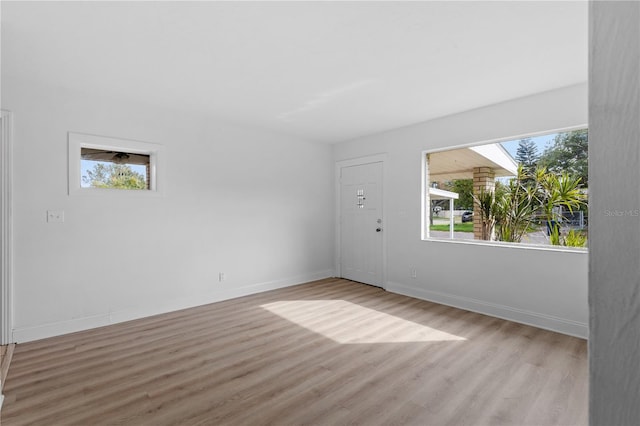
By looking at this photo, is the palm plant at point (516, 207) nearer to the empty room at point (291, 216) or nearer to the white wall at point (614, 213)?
the empty room at point (291, 216)

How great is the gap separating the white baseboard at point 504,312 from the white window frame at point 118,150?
3641 mm

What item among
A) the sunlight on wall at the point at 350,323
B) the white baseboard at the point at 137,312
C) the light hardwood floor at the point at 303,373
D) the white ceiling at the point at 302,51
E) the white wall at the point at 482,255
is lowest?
the light hardwood floor at the point at 303,373

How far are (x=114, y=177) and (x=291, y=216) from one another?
2.54m

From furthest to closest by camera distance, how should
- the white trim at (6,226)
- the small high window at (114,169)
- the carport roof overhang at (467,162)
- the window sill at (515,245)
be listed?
the carport roof overhang at (467,162) < the small high window at (114,169) < the window sill at (515,245) < the white trim at (6,226)

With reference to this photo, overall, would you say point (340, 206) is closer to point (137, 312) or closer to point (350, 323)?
point (350, 323)

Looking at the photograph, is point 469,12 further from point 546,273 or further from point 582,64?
point 546,273

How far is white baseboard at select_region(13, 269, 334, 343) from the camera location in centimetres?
327

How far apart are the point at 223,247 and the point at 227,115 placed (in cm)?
180

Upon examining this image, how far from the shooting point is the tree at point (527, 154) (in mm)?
3699

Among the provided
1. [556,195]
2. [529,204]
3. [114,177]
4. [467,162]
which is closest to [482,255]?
[529,204]

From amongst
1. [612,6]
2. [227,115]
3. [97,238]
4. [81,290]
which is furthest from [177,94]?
[612,6]

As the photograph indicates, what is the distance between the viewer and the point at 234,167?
4.75 meters

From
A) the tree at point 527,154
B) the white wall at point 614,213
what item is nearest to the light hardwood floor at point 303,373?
the tree at point 527,154

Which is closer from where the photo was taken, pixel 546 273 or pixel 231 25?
pixel 231 25
